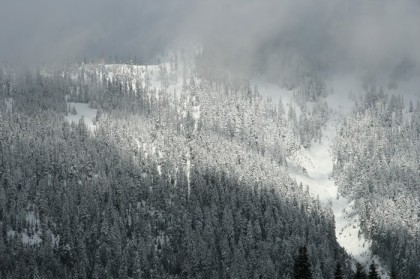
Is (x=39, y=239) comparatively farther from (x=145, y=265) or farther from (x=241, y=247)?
(x=241, y=247)

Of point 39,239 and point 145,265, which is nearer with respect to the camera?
point 145,265

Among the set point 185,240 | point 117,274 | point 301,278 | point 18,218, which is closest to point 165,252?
point 185,240

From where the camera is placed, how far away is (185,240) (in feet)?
652

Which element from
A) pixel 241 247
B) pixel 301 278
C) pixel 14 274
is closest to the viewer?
pixel 301 278

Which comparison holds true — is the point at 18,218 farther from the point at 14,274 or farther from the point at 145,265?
the point at 145,265

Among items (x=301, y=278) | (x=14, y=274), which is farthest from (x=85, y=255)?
(x=301, y=278)

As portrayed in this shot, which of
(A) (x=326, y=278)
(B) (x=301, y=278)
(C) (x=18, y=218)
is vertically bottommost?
(A) (x=326, y=278)

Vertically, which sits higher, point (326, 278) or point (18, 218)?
point (18, 218)

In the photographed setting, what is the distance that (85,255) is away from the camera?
183375 millimetres

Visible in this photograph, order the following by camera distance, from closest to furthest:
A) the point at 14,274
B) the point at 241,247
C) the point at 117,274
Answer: the point at 14,274
the point at 117,274
the point at 241,247

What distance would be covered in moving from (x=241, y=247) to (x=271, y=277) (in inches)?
876

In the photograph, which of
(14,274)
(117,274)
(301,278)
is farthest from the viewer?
(117,274)

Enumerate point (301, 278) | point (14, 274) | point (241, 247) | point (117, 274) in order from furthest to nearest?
point (241, 247) < point (117, 274) < point (14, 274) < point (301, 278)

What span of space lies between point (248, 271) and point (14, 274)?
236ft
